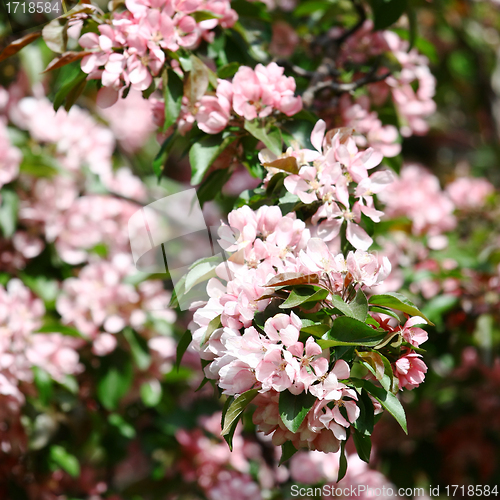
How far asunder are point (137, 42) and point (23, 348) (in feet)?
2.77

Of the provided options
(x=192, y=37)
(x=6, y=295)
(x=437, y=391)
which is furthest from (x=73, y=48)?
(x=437, y=391)

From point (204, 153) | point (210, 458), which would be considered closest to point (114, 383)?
point (210, 458)

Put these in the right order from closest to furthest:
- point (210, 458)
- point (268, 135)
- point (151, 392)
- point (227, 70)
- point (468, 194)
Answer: point (268, 135)
point (227, 70)
point (151, 392)
point (210, 458)
point (468, 194)

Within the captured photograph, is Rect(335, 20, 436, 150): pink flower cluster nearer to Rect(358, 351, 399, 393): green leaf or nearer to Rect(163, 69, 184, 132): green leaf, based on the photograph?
Rect(163, 69, 184, 132): green leaf

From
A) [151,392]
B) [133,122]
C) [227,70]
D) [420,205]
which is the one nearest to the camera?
[227,70]

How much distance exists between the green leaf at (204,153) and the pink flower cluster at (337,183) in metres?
0.12

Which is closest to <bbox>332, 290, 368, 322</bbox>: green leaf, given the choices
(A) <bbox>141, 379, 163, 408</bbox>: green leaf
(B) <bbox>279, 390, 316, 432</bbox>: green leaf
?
(B) <bbox>279, 390, 316, 432</bbox>: green leaf

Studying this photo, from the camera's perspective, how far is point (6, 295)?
1353 millimetres

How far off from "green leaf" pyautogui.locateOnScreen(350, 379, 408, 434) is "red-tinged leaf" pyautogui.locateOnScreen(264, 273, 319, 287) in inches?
5.1

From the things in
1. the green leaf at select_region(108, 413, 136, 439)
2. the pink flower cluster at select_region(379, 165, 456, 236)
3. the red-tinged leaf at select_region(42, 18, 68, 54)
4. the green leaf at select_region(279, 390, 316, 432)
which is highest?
the red-tinged leaf at select_region(42, 18, 68, 54)

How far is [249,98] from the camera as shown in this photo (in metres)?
0.88

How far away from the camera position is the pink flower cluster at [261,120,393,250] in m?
0.79

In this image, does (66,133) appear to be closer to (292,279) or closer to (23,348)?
(23,348)

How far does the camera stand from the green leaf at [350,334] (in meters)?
0.62
